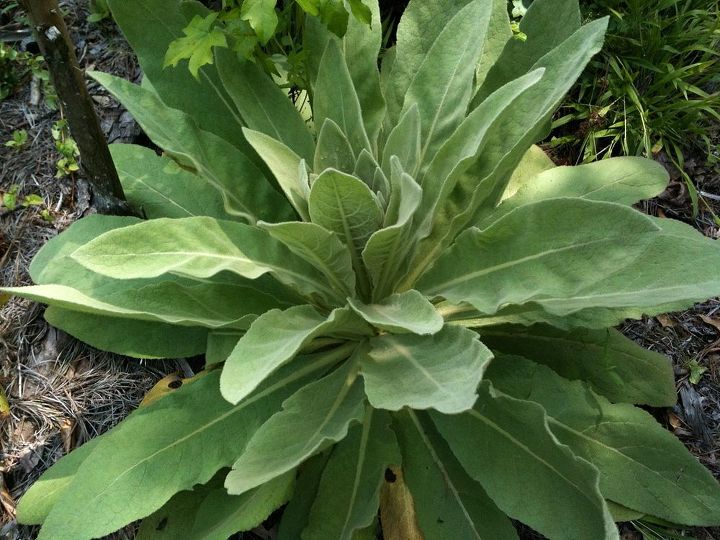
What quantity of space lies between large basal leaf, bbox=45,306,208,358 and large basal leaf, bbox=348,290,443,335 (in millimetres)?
634

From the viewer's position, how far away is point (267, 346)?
1431 millimetres

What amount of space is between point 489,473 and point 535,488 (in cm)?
13

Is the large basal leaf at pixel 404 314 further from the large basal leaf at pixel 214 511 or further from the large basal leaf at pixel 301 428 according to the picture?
the large basal leaf at pixel 214 511

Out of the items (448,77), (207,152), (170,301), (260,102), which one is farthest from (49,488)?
(448,77)

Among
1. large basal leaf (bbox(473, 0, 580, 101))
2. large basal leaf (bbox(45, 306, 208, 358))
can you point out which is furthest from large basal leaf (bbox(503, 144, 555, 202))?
large basal leaf (bbox(45, 306, 208, 358))

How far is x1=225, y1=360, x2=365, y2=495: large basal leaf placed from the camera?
135 centimetres

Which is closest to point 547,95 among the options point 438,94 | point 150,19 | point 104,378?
point 438,94

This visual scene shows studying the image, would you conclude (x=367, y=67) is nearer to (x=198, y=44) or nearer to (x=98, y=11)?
(x=198, y=44)

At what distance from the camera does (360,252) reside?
1826 millimetres

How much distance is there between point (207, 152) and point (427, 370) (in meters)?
0.94

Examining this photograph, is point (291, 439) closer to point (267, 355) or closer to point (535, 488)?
point (267, 355)

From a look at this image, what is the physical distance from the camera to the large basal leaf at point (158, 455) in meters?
1.63

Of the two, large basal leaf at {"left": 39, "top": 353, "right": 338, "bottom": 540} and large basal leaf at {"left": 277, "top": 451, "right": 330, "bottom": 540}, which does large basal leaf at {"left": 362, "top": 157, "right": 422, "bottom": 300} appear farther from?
large basal leaf at {"left": 277, "top": 451, "right": 330, "bottom": 540}

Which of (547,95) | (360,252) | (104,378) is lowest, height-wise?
(104,378)
